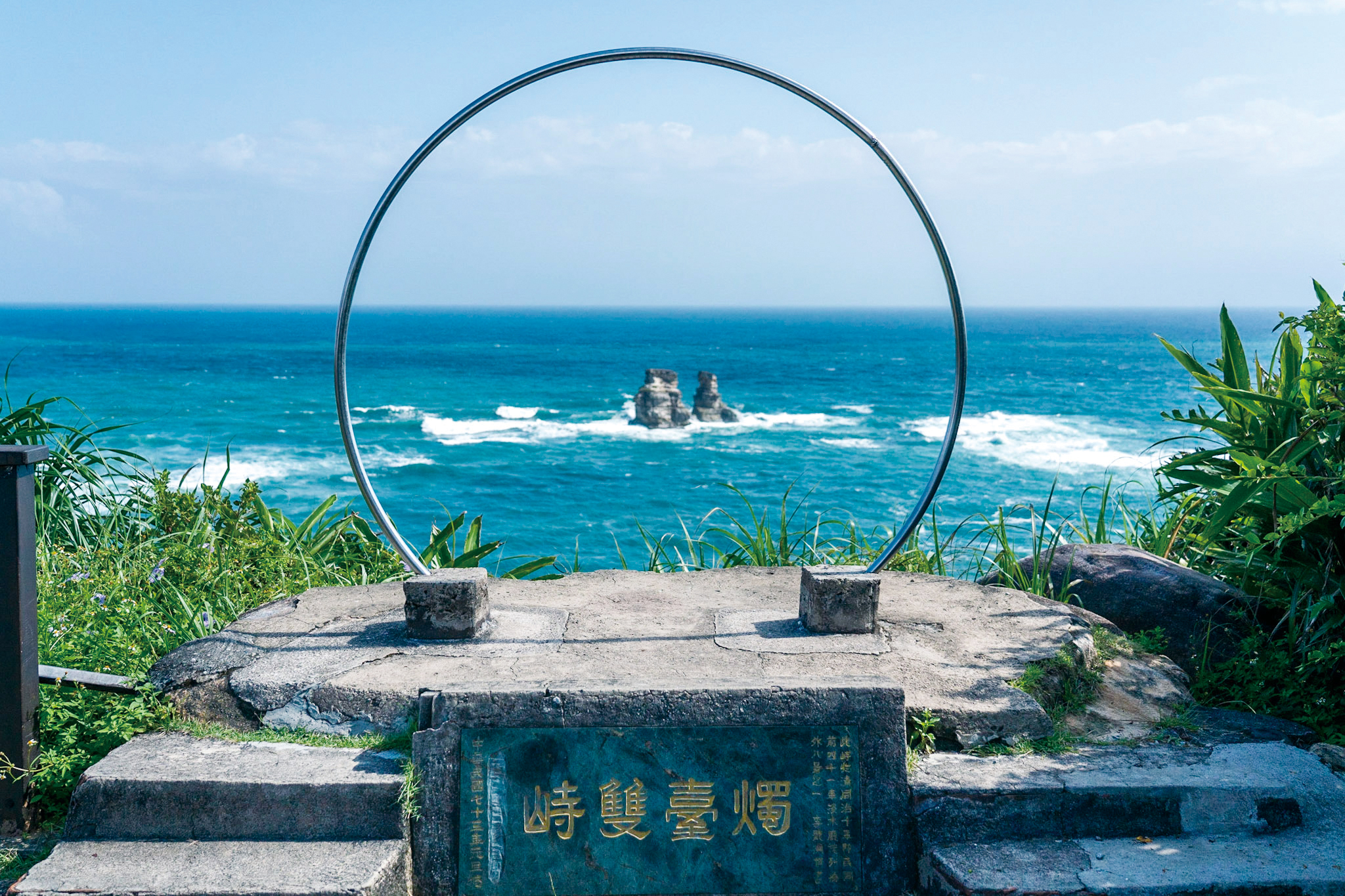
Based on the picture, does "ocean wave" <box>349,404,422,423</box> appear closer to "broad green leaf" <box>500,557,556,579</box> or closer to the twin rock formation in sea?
the twin rock formation in sea

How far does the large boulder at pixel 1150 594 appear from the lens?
406 cm

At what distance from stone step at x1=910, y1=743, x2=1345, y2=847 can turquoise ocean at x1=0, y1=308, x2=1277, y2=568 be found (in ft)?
6.71

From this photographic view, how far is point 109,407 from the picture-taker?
3856cm

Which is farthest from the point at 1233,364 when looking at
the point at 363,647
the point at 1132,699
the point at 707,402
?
the point at 707,402

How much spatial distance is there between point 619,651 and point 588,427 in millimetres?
35994

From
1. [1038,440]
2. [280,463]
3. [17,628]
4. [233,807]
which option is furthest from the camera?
[1038,440]

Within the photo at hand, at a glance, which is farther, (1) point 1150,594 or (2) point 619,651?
(1) point 1150,594

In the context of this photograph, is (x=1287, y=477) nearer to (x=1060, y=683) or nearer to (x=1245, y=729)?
(x=1245, y=729)

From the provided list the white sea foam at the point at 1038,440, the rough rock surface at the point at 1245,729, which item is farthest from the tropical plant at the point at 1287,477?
the white sea foam at the point at 1038,440

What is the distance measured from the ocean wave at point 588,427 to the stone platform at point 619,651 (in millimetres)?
31076

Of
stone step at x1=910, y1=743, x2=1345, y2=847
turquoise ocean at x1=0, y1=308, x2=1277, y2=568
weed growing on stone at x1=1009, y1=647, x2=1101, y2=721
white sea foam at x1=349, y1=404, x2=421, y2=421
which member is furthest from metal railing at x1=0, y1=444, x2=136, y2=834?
white sea foam at x1=349, y1=404, x2=421, y2=421

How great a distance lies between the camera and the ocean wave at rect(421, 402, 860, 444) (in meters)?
36.7

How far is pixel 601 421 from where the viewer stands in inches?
1599

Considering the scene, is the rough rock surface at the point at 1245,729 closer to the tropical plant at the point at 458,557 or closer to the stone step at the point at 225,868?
the stone step at the point at 225,868
